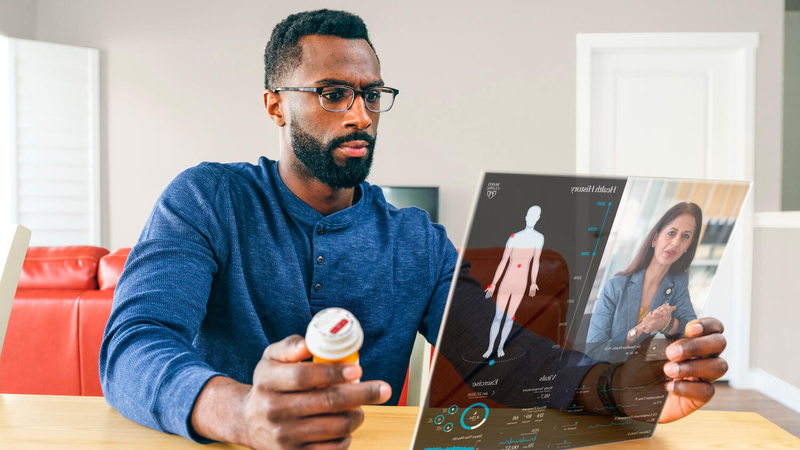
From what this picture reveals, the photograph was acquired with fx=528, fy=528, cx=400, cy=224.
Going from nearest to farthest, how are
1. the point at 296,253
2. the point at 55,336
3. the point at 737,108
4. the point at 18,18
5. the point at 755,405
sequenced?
the point at 296,253
the point at 55,336
the point at 755,405
the point at 737,108
the point at 18,18

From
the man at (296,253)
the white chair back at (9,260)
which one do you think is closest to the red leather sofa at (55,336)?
the white chair back at (9,260)

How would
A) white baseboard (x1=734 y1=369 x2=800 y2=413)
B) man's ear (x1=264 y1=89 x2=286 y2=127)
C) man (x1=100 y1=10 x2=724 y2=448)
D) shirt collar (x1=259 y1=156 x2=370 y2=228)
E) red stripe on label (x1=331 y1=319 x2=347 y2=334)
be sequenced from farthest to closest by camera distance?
white baseboard (x1=734 y1=369 x2=800 y2=413), man's ear (x1=264 y1=89 x2=286 y2=127), shirt collar (x1=259 y1=156 x2=370 y2=228), man (x1=100 y1=10 x2=724 y2=448), red stripe on label (x1=331 y1=319 x2=347 y2=334)

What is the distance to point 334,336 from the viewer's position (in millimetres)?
364

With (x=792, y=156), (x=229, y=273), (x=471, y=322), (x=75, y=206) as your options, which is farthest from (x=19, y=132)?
(x=792, y=156)

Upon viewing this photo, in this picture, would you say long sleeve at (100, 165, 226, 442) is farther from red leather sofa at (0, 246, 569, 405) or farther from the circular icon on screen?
red leather sofa at (0, 246, 569, 405)

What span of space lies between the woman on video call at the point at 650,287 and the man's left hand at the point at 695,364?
2.0 inches

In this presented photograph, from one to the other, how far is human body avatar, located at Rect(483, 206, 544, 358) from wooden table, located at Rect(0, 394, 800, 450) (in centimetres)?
21

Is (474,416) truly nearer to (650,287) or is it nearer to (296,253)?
(650,287)

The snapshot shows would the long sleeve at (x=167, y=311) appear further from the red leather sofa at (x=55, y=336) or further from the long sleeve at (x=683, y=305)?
the red leather sofa at (x=55, y=336)

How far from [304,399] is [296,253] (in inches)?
21.6

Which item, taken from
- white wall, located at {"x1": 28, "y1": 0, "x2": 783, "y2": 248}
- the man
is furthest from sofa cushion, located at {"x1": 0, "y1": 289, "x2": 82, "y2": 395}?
white wall, located at {"x1": 28, "y1": 0, "x2": 783, "y2": 248}

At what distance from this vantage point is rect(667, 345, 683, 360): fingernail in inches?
22.1

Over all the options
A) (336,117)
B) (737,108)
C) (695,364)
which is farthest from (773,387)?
(336,117)

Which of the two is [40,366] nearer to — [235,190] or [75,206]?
[235,190]
